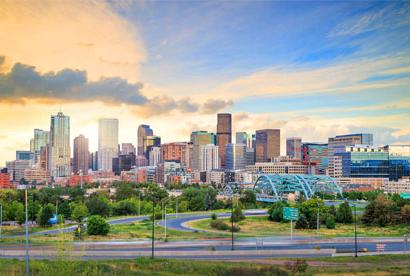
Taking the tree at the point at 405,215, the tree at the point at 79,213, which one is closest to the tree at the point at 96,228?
the tree at the point at 79,213

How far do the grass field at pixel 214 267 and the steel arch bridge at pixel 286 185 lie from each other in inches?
2951

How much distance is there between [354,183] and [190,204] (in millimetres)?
107222

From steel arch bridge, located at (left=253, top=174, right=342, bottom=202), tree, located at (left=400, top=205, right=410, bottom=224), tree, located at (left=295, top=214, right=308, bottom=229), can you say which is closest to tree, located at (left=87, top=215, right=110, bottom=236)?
tree, located at (left=295, top=214, right=308, bottom=229)

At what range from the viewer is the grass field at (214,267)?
3466 cm

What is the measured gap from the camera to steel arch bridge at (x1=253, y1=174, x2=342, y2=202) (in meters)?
121

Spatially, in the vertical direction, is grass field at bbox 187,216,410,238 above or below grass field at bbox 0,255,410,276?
below

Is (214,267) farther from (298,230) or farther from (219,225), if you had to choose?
(298,230)

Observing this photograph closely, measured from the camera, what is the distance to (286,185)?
124688mm

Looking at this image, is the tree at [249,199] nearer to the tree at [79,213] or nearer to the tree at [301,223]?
the tree at [301,223]

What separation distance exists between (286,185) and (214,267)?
90.2m

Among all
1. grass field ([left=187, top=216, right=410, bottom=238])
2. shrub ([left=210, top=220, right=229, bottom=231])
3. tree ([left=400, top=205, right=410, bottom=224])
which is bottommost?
grass field ([left=187, top=216, right=410, bottom=238])

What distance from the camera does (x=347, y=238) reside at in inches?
2228

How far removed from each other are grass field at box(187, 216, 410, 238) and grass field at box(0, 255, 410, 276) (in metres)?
20.7

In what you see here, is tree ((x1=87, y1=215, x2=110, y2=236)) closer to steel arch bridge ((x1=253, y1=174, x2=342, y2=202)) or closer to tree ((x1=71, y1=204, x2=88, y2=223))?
tree ((x1=71, y1=204, x2=88, y2=223))
